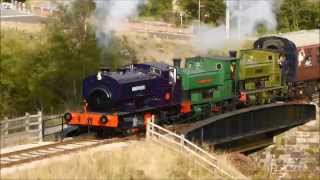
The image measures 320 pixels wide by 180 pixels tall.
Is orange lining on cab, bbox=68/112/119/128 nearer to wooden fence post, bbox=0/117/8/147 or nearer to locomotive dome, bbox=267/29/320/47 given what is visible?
wooden fence post, bbox=0/117/8/147

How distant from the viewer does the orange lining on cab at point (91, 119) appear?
21.5 meters

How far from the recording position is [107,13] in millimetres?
31734

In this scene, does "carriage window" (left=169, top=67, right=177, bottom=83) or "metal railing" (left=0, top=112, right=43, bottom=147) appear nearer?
"metal railing" (left=0, top=112, right=43, bottom=147)

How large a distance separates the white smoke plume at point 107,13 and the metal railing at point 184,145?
9763 millimetres

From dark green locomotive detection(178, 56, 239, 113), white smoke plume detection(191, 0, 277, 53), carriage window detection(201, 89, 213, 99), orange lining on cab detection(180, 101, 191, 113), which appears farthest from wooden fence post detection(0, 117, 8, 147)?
white smoke plume detection(191, 0, 277, 53)

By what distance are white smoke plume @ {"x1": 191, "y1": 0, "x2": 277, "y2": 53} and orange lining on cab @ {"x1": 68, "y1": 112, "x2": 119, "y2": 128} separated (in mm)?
24081

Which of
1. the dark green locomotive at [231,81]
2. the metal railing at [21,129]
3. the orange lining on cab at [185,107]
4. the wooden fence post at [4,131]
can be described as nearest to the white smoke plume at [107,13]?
the dark green locomotive at [231,81]

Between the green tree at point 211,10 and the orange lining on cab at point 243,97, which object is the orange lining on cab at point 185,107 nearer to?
the orange lining on cab at point 243,97

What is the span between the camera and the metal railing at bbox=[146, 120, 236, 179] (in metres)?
20.0

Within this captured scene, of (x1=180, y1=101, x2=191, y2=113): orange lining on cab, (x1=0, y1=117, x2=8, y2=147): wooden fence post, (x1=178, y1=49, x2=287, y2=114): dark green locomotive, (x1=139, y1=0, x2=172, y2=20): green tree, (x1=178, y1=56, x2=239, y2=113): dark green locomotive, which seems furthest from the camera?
(x1=139, y1=0, x2=172, y2=20): green tree

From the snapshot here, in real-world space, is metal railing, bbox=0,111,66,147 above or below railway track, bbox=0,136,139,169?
above

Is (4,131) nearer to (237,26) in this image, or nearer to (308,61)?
(308,61)

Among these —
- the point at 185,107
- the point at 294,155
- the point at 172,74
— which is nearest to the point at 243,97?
the point at 294,155

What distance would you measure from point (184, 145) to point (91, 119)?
3.40 metres
